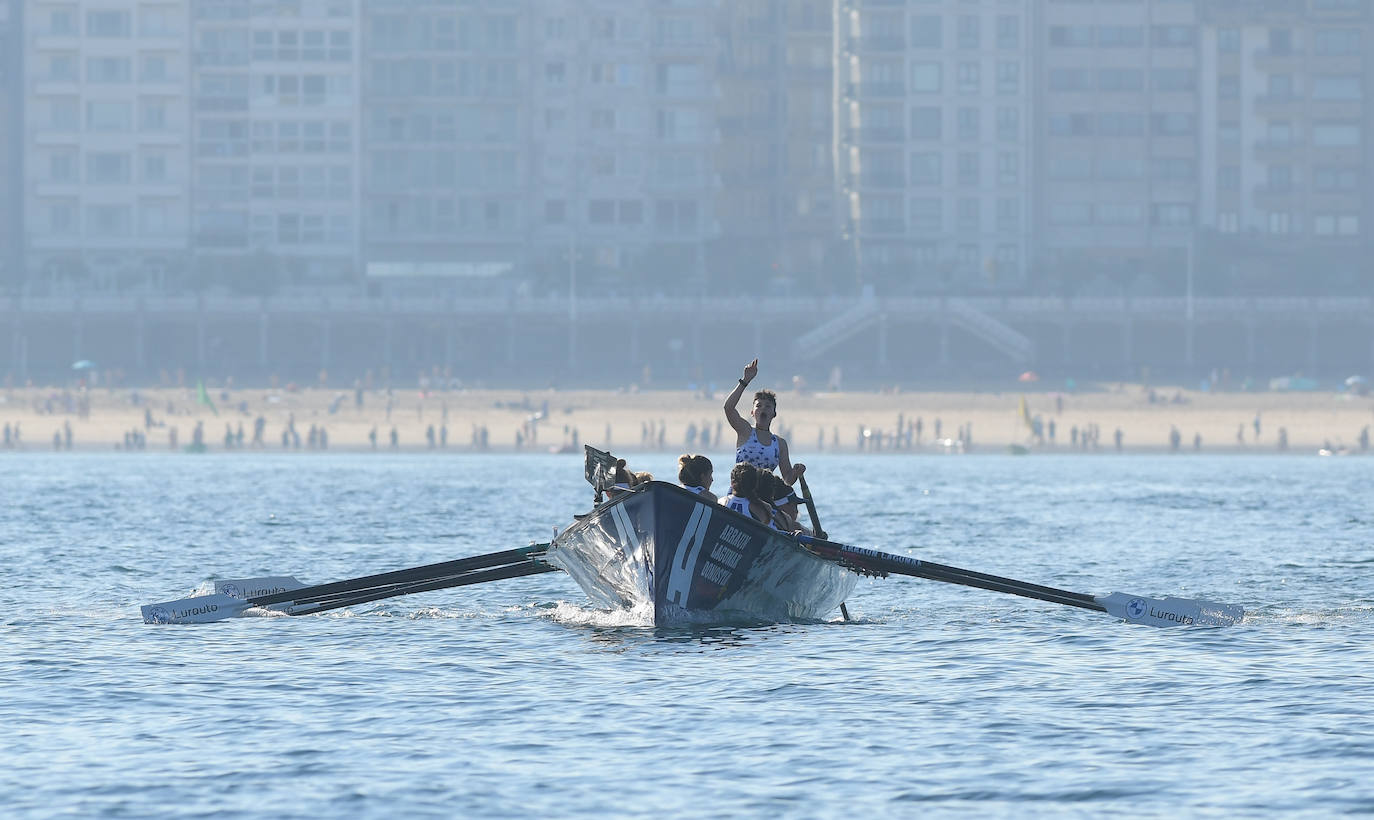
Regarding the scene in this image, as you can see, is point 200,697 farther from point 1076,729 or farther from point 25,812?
point 1076,729

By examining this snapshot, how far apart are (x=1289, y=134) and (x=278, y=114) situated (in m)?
73.6

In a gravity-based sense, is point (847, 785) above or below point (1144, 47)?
below

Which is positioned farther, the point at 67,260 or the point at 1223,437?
the point at 67,260

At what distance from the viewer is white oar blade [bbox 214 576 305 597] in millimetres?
27078

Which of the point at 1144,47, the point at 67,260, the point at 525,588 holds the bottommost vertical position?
the point at 525,588

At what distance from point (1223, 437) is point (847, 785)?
9820 cm

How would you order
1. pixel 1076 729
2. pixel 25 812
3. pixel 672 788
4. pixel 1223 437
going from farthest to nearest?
pixel 1223 437, pixel 1076 729, pixel 672 788, pixel 25 812

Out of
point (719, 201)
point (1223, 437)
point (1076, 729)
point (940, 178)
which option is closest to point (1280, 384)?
point (1223, 437)

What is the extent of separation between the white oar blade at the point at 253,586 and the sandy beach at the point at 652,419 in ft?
263

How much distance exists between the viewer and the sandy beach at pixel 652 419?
4385 inches

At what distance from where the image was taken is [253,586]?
2736 cm

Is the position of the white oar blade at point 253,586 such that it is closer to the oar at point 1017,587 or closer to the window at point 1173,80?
the oar at point 1017,587

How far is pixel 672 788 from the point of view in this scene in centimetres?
1816

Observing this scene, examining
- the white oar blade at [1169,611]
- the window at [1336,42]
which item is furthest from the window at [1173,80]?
the white oar blade at [1169,611]
